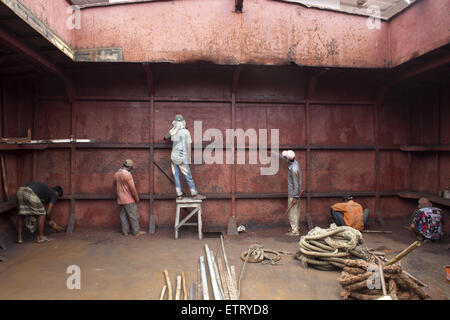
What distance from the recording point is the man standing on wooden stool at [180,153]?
250 inches

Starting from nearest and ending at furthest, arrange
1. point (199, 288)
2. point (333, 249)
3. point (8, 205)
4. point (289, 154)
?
point (199, 288), point (333, 249), point (8, 205), point (289, 154)

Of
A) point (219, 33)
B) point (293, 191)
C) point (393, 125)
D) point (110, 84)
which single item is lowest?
point (293, 191)

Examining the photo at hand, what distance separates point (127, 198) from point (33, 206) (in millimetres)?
1850

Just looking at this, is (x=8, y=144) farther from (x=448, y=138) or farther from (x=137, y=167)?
(x=448, y=138)

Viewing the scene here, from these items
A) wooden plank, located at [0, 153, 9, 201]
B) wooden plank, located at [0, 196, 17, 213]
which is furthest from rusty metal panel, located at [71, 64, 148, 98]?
wooden plank, located at [0, 196, 17, 213]

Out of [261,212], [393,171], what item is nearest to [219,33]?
[261,212]

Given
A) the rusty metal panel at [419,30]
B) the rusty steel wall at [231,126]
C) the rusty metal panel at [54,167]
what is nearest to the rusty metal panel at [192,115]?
the rusty steel wall at [231,126]

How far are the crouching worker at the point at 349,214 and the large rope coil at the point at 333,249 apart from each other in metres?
1.91

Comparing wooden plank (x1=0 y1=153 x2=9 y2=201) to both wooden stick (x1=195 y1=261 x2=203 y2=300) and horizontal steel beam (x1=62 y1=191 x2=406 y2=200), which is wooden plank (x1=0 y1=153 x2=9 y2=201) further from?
wooden stick (x1=195 y1=261 x2=203 y2=300)

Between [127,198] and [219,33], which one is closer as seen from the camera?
[219,33]

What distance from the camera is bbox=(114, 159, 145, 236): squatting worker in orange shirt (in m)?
6.28

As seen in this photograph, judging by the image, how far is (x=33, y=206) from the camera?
5719 mm

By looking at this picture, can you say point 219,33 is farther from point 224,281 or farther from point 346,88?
point 224,281

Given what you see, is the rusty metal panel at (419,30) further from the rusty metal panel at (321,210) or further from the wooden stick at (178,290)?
the wooden stick at (178,290)
